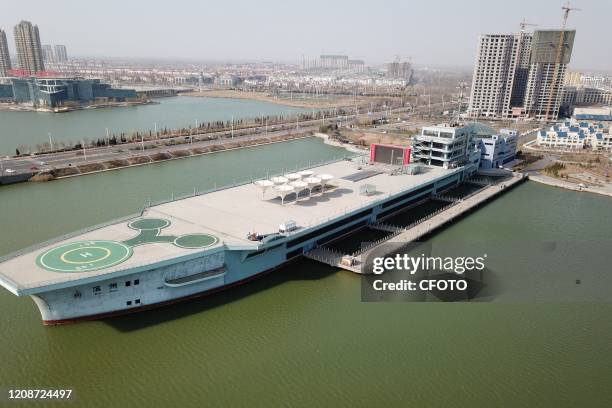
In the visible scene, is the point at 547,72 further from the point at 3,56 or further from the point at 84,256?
the point at 3,56

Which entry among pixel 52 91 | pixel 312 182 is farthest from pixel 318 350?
pixel 52 91

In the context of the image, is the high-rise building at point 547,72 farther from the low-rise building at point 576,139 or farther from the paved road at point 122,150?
the paved road at point 122,150

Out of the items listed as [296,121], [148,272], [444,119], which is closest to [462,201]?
[148,272]

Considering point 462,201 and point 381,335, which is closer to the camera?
point 381,335

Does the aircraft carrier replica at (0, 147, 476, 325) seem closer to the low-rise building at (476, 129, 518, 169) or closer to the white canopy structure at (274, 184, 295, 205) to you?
the white canopy structure at (274, 184, 295, 205)

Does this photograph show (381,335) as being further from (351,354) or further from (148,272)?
(148,272)

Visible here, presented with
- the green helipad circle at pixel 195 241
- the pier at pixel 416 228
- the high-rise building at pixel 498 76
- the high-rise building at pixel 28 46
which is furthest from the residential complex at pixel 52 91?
the pier at pixel 416 228
